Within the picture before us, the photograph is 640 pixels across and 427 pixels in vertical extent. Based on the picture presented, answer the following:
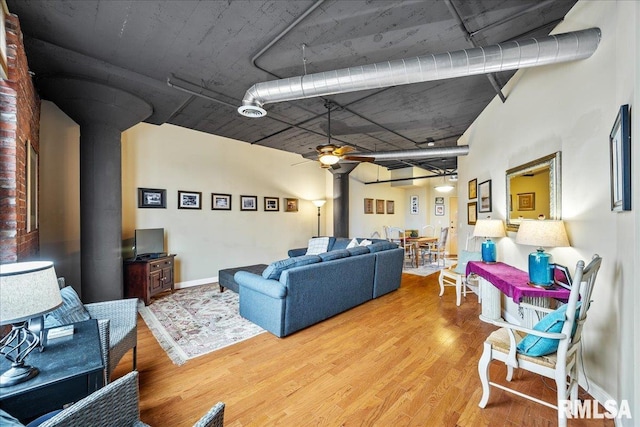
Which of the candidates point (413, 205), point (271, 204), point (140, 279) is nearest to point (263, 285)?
point (140, 279)

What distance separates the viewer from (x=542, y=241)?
2.21m

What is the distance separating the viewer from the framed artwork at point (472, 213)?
4730mm

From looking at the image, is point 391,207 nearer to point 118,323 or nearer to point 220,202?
point 220,202

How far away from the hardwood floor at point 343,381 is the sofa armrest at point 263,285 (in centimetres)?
50

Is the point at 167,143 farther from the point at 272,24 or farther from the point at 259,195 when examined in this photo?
the point at 272,24

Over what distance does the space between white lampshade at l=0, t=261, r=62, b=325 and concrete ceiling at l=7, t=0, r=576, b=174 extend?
7.10 ft

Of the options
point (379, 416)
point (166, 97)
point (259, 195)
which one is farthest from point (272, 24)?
point (259, 195)

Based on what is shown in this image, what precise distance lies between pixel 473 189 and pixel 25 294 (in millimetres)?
5544

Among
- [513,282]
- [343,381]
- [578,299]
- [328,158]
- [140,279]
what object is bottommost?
[343,381]

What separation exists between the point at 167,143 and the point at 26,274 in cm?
433

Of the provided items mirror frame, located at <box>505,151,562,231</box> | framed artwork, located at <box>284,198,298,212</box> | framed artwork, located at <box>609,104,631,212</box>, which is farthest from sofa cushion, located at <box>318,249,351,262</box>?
framed artwork, located at <box>284,198,298,212</box>

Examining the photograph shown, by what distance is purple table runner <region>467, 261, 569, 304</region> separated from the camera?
215 cm

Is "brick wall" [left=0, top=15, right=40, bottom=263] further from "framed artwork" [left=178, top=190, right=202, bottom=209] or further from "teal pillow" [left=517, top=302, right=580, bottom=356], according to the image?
"teal pillow" [left=517, top=302, right=580, bottom=356]

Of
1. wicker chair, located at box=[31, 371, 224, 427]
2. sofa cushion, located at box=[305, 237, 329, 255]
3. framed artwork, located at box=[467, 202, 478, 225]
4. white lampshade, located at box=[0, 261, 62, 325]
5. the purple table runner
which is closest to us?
wicker chair, located at box=[31, 371, 224, 427]
